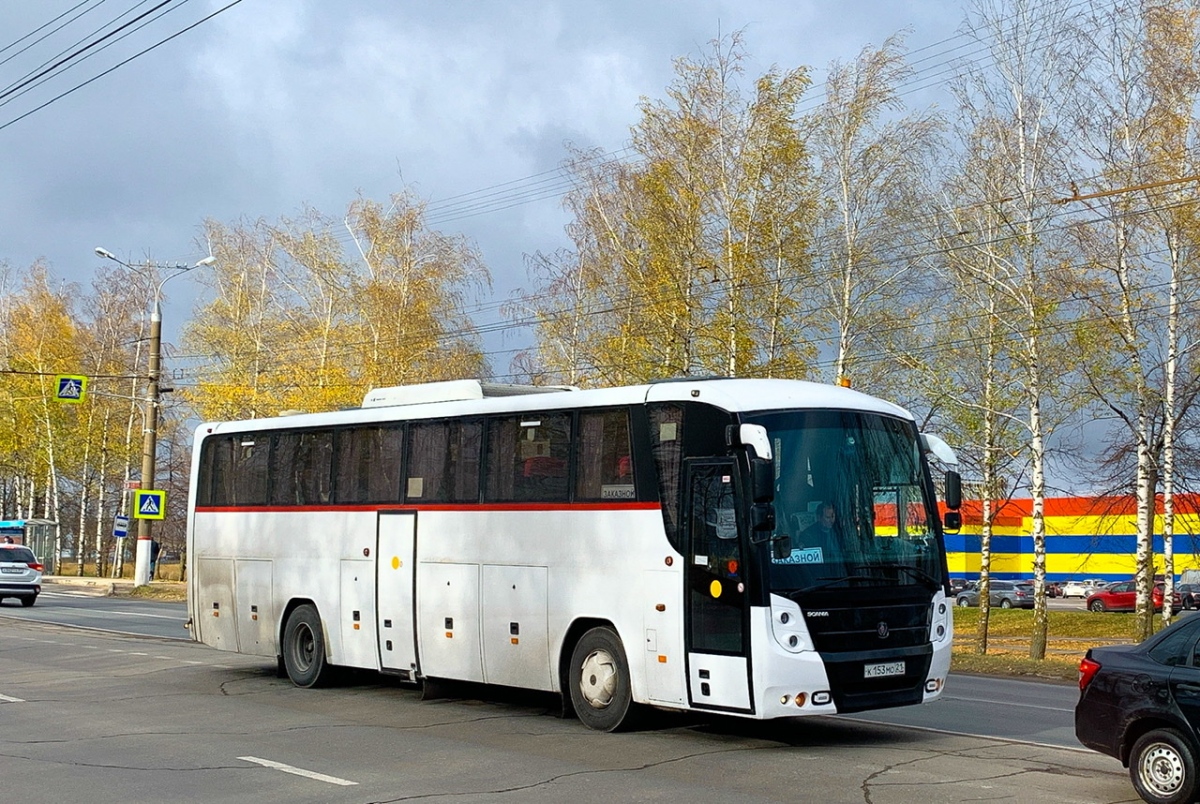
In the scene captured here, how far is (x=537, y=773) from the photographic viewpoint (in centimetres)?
1078

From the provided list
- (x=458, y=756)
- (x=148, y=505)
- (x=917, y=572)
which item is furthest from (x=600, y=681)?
(x=148, y=505)

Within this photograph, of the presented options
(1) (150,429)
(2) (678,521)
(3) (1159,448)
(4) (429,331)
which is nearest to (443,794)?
(2) (678,521)

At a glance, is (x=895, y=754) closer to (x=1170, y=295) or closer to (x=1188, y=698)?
(x=1188, y=698)

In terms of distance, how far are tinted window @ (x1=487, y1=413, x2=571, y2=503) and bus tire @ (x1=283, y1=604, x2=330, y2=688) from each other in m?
3.72

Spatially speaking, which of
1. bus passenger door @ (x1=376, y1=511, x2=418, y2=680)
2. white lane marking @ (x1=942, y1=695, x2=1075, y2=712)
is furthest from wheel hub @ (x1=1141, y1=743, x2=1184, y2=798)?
bus passenger door @ (x1=376, y1=511, x2=418, y2=680)

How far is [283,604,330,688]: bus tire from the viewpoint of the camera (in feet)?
56.0

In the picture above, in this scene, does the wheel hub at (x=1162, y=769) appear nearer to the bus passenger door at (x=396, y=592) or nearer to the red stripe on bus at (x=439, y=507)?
the red stripe on bus at (x=439, y=507)

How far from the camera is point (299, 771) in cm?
1082

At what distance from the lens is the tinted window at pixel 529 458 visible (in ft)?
46.0

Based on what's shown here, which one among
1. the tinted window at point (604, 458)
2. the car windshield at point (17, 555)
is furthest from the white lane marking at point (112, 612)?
the tinted window at point (604, 458)

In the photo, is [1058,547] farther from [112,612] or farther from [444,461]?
[444,461]

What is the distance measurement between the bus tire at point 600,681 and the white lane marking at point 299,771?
3.18 m

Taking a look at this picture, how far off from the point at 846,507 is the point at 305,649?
7942 mm

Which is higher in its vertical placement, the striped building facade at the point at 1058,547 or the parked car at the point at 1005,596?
the striped building facade at the point at 1058,547
